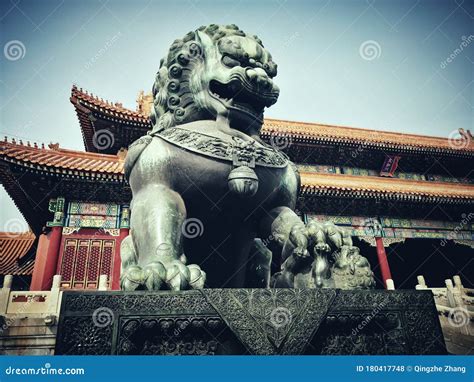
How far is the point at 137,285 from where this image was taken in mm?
1454

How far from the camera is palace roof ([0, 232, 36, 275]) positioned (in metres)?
13.4

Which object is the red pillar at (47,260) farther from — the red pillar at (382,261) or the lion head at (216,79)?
the red pillar at (382,261)

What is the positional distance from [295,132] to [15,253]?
40.3 feet

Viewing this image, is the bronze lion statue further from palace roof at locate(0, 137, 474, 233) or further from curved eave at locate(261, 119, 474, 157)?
curved eave at locate(261, 119, 474, 157)

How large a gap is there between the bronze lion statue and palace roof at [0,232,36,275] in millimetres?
13319

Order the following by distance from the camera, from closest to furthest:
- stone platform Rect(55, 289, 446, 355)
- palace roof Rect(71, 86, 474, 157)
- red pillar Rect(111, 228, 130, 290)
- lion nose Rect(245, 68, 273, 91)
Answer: stone platform Rect(55, 289, 446, 355), lion nose Rect(245, 68, 273, 91), red pillar Rect(111, 228, 130, 290), palace roof Rect(71, 86, 474, 157)

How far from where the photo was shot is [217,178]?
1893 mm

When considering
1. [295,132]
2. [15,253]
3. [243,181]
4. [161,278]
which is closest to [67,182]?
[295,132]

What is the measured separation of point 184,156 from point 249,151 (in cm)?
34

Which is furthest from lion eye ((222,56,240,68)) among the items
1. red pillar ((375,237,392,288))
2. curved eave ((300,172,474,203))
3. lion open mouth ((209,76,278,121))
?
red pillar ((375,237,392,288))

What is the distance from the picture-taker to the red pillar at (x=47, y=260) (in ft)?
29.5

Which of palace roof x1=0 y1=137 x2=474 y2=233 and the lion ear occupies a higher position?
palace roof x1=0 y1=137 x2=474 y2=233

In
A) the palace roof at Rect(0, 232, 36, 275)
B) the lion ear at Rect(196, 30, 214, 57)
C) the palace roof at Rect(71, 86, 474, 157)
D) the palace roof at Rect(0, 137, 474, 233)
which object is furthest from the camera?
the palace roof at Rect(0, 232, 36, 275)

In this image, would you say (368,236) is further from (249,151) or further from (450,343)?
(249,151)
